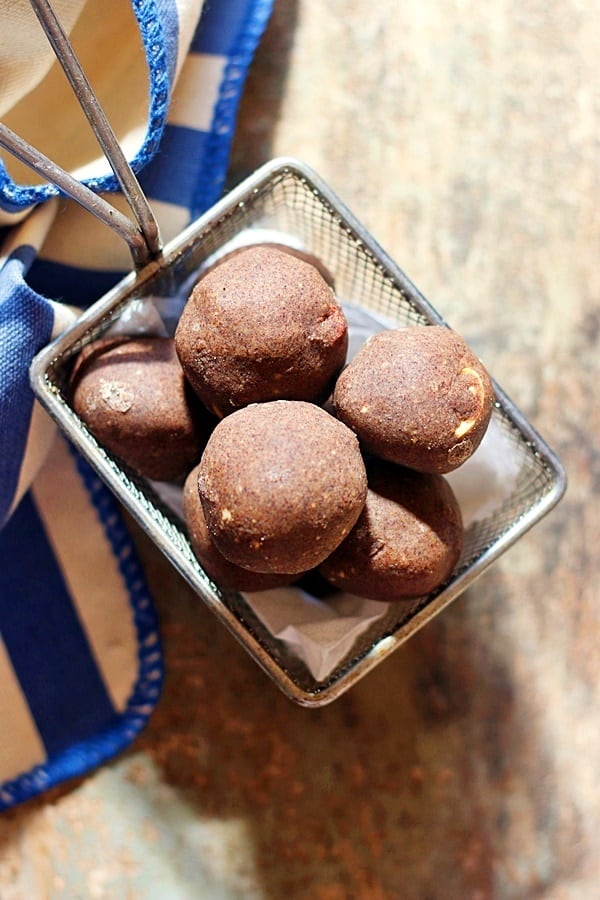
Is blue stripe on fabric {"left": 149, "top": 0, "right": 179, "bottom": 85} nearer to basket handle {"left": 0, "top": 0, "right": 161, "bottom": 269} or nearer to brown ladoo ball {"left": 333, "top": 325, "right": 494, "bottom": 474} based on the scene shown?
basket handle {"left": 0, "top": 0, "right": 161, "bottom": 269}

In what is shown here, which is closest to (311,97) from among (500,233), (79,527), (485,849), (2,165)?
(500,233)

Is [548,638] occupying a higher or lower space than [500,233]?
Result: lower

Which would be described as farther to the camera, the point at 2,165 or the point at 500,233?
the point at 500,233

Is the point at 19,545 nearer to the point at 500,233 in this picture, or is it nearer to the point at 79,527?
the point at 79,527

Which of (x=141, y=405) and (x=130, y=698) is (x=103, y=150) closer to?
(x=141, y=405)

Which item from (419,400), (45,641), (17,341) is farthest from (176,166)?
(45,641)

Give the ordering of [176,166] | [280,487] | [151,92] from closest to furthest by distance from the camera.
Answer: [280,487], [151,92], [176,166]

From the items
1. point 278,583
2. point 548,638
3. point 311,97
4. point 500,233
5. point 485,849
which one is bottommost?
point 485,849
